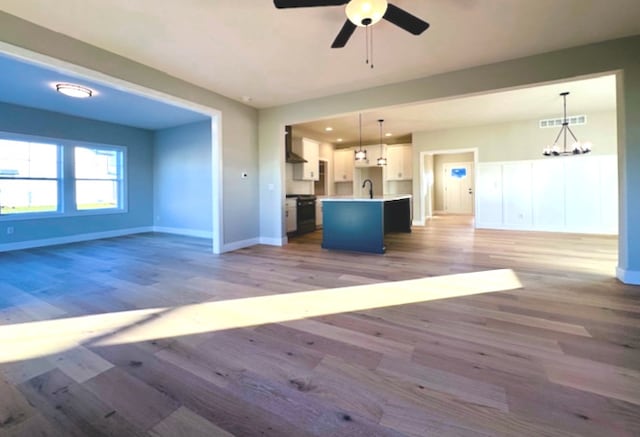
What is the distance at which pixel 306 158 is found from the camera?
7426 mm

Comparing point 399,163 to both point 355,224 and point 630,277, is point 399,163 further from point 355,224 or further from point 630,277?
point 630,277

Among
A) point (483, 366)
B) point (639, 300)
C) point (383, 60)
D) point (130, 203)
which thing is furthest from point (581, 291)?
point (130, 203)

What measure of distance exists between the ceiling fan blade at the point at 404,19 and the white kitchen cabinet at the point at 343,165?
6998 millimetres

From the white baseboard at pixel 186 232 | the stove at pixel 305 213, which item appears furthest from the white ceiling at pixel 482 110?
the white baseboard at pixel 186 232

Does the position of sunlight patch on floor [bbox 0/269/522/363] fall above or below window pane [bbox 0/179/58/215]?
below

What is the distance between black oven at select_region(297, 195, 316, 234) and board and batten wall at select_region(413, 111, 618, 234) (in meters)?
3.70

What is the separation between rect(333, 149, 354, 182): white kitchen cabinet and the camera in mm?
9344

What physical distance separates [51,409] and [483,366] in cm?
221

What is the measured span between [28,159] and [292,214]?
17.0ft

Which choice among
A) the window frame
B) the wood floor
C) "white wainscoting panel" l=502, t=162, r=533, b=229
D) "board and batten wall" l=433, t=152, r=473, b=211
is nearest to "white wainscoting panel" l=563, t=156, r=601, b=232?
"white wainscoting panel" l=502, t=162, r=533, b=229

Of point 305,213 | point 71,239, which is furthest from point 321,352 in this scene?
point 71,239

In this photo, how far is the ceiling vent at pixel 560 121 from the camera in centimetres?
634

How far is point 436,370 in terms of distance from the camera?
5.23 ft

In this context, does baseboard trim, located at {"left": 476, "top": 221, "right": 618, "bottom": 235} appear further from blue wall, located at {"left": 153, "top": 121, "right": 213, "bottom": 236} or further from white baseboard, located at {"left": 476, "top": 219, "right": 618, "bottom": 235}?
blue wall, located at {"left": 153, "top": 121, "right": 213, "bottom": 236}
